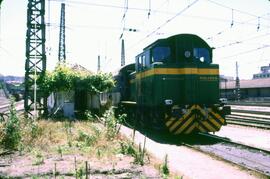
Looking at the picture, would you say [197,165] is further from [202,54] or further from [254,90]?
[254,90]

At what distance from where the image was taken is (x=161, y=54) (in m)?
14.1

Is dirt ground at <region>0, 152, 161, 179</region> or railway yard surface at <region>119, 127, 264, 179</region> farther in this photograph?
railway yard surface at <region>119, 127, 264, 179</region>

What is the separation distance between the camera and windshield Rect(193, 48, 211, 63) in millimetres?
14266

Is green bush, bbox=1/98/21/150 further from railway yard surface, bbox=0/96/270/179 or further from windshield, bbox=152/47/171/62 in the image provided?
windshield, bbox=152/47/171/62

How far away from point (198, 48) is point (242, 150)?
17.4ft

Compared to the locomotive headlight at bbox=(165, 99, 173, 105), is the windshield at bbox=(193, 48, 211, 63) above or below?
above

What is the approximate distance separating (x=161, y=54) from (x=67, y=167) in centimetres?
788

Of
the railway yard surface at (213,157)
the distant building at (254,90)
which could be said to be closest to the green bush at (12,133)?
the railway yard surface at (213,157)

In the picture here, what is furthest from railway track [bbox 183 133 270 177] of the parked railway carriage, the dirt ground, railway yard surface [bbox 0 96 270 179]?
the dirt ground

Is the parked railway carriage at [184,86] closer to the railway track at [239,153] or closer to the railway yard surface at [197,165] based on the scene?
the railway track at [239,153]

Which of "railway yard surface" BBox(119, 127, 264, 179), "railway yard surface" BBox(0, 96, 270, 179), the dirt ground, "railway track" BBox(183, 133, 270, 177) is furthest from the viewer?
"railway track" BBox(183, 133, 270, 177)

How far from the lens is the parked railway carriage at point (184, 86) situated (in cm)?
1344

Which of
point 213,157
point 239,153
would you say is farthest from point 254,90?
point 213,157

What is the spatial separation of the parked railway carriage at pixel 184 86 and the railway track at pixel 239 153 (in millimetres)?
1194
